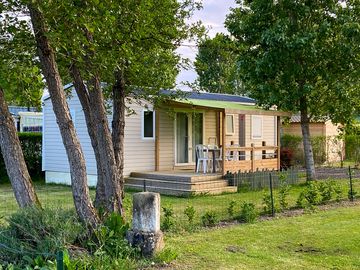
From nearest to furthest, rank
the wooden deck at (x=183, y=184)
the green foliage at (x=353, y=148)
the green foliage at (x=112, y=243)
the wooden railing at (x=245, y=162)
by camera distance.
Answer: the green foliage at (x=112, y=243) < the wooden deck at (x=183, y=184) < the wooden railing at (x=245, y=162) < the green foliage at (x=353, y=148)

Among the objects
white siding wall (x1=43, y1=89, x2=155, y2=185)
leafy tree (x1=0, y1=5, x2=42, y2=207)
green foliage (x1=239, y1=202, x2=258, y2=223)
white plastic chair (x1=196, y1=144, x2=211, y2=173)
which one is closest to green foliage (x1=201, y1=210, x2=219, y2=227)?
green foliage (x1=239, y1=202, x2=258, y2=223)

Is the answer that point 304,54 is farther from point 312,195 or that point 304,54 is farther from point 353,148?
point 353,148

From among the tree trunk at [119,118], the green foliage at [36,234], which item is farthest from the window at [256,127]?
the green foliage at [36,234]

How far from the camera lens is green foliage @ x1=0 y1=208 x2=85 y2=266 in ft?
17.5

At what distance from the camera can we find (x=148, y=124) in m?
16.7

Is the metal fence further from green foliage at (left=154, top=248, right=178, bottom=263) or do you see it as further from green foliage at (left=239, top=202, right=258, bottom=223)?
green foliage at (left=154, top=248, right=178, bottom=263)

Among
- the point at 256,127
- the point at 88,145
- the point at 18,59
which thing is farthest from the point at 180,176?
the point at 256,127

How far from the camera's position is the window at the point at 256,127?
21.3 m

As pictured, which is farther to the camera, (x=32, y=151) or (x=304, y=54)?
(x=32, y=151)

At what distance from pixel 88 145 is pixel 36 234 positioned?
1077cm

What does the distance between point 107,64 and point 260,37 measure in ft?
30.4

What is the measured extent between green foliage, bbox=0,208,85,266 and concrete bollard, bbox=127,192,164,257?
0.67 metres

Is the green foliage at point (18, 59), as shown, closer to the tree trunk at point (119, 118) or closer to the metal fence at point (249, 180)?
the tree trunk at point (119, 118)

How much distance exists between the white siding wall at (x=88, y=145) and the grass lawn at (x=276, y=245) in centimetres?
773
